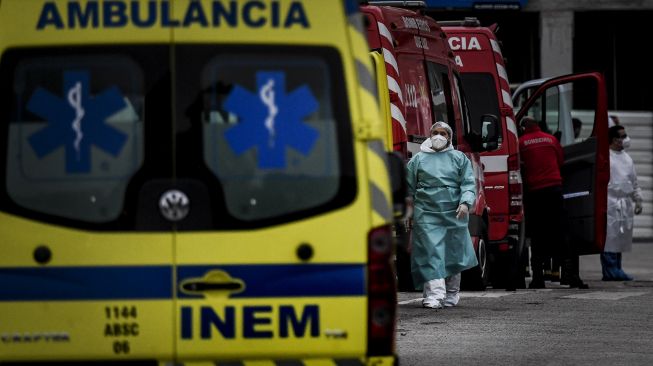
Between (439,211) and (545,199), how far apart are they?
12.7 feet

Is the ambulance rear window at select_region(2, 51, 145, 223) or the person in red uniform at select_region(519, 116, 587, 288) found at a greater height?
the ambulance rear window at select_region(2, 51, 145, 223)

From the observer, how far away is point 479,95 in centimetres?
1973

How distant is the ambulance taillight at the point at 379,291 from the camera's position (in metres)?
7.16

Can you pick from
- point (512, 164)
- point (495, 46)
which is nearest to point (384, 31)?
point (512, 164)

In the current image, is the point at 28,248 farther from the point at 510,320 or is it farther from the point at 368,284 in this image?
the point at 510,320

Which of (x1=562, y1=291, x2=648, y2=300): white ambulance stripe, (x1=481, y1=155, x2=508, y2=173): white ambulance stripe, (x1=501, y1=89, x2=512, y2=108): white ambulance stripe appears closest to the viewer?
(x1=562, y1=291, x2=648, y2=300): white ambulance stripe

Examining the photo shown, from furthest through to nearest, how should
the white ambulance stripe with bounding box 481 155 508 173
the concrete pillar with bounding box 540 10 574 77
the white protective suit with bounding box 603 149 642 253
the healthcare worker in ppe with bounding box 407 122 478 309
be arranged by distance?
1. the concrete pillar with bounding box 540 10 574 77
2. the white protective suit with bounding box 603 149 642 253
3. the white ambulance stripe with bounding box 481 155 508 173
4. the healthcare worker in ppe with bounding box 407 122 478 309

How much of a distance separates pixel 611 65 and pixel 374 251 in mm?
26624

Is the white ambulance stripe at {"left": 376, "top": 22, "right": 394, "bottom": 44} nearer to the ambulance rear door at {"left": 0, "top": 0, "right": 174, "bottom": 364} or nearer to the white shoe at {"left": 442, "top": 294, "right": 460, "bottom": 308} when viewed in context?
the white shoe at {"left": 442, "top": 294, "right": 460, "bottom": 308}

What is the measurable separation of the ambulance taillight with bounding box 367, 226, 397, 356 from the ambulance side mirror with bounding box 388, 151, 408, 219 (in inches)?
18.4

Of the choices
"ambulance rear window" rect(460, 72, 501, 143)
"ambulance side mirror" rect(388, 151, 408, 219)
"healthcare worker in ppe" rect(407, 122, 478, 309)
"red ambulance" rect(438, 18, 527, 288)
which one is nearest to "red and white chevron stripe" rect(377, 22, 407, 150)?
"healthcare worker in ppe" rect(407, 122, 478, 309)

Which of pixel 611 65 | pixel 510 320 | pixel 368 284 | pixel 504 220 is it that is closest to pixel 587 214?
pixel 504 220

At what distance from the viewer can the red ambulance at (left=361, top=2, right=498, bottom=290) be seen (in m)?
15.4

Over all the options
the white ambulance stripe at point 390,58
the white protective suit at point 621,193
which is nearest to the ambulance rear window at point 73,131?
the white ambulance stripe at point 390,58
